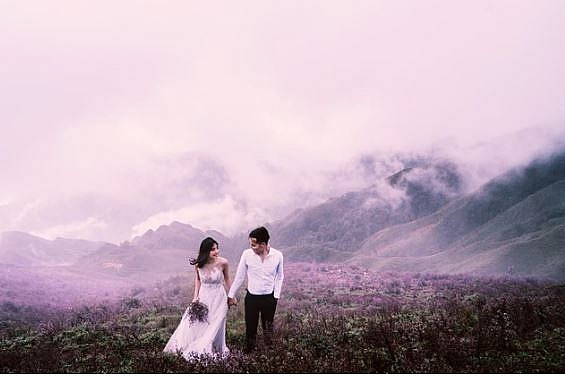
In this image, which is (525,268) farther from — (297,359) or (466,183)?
(466,183)

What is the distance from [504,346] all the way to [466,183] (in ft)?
312

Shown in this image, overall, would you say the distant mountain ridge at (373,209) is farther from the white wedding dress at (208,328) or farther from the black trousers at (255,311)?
the black trousers at (255,311)

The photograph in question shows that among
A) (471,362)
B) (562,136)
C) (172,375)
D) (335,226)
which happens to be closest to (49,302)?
(172,375)

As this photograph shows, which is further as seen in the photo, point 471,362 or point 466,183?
point 466,183

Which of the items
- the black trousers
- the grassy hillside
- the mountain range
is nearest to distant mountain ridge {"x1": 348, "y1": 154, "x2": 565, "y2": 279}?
the mountain range

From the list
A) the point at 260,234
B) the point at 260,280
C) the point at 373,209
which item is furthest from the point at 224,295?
the point at 373,209

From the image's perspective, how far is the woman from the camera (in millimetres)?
9242

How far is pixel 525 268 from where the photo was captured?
34688 mm

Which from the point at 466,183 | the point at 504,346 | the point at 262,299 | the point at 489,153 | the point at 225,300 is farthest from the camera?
the point at 466,183

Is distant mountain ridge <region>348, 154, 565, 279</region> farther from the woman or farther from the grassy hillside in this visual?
the woman

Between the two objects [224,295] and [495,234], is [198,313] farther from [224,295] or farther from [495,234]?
[495,234]

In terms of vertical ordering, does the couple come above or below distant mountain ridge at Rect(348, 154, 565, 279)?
below

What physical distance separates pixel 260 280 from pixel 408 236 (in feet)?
210

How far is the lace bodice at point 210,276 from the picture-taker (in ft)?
31.9
